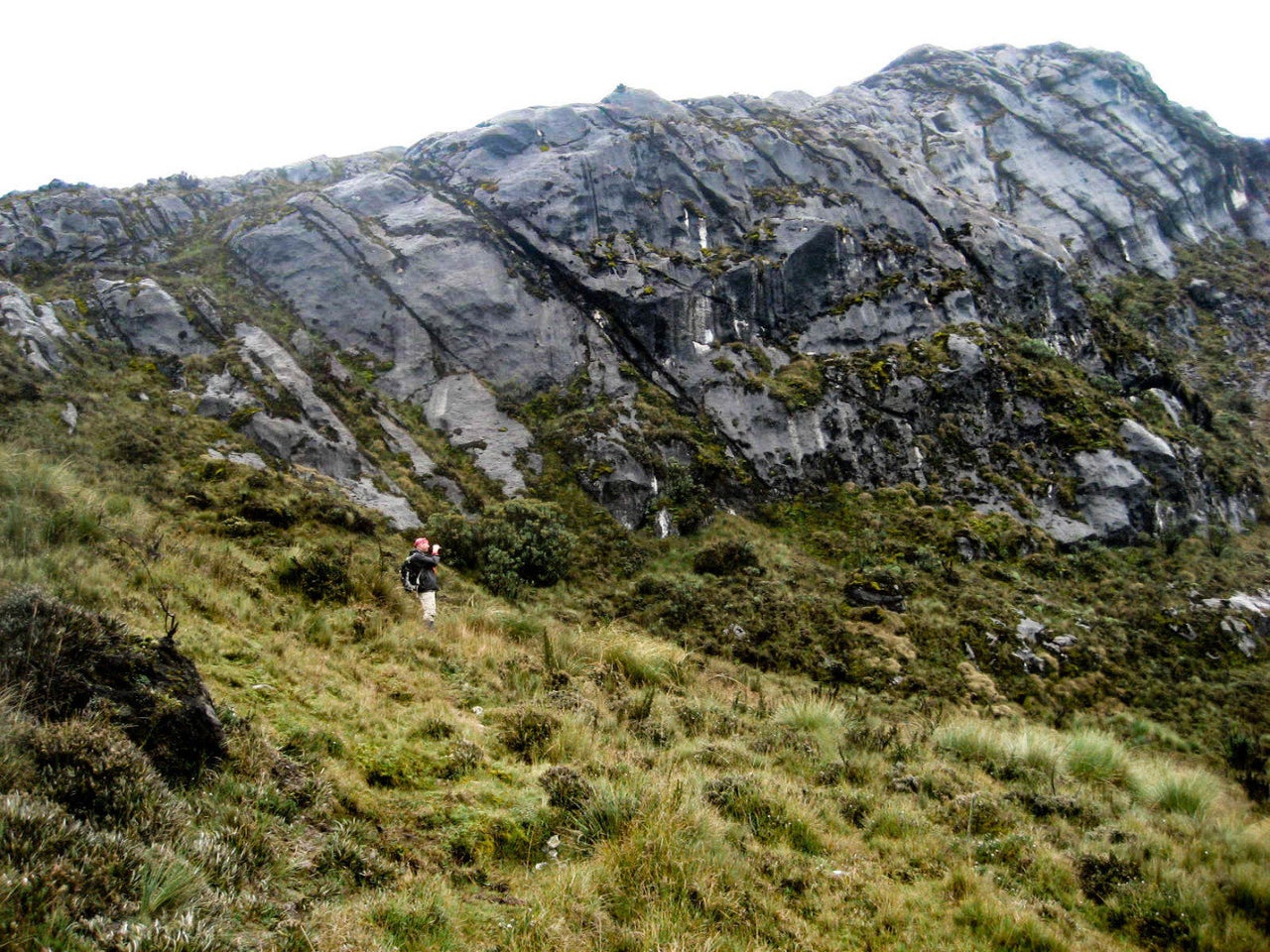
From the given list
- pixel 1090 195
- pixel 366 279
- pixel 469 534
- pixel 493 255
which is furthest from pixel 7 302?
pixel 1090 195

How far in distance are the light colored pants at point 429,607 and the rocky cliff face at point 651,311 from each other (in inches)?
336

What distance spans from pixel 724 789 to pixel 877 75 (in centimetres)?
7885

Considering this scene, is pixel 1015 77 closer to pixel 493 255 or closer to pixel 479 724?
pixel 493 255

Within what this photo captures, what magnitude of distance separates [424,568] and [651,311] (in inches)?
864

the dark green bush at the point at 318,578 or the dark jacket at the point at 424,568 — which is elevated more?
the dark green bush at the point at 318,578

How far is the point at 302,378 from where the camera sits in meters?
23.6

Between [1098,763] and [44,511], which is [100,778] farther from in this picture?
[1098,763]

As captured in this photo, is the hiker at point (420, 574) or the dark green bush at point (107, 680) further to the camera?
the hiker at point (420, 574)

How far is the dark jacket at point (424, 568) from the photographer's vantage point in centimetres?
1216

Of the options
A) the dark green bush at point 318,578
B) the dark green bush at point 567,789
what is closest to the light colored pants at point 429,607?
the dark green bush at point 318,578

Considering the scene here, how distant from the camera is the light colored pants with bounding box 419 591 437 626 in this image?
10.9 metres

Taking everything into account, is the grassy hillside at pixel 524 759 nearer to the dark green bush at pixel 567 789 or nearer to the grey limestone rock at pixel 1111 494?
the dark green bush at pixel 567 789

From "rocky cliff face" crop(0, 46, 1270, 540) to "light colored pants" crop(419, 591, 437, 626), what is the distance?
853 centimetres

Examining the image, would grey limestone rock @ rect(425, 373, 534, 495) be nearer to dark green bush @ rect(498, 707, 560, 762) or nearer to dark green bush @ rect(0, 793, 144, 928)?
dark green bush @ rect(498, 707, 560, 762)
